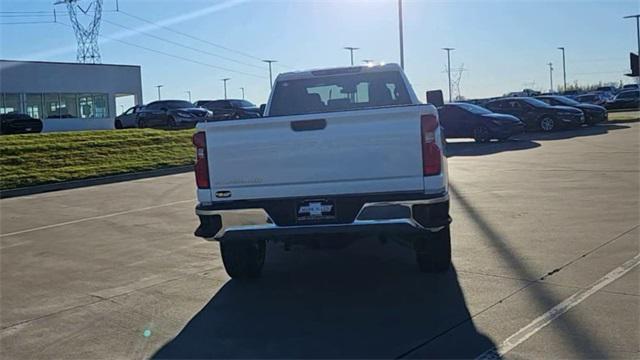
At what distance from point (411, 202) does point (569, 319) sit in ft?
4.72

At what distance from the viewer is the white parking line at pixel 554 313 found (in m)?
4.18

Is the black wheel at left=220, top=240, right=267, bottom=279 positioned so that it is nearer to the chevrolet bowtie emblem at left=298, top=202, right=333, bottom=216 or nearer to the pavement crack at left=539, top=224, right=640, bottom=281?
the chevrolet bowtie emblem at left=298, top=202, right=333, bottom=216

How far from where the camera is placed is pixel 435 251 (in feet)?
19.5

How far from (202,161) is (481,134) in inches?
726

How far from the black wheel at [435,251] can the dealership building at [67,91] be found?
42.3 metres

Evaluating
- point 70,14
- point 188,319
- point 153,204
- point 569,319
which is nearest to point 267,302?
point 188,319

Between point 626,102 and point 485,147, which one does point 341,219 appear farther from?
point 626,102

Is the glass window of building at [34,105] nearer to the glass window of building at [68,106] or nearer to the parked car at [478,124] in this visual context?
the glass window of building at [68,106]

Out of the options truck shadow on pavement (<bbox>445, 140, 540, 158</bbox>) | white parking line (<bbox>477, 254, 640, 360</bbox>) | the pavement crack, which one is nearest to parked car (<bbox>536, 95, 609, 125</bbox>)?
truck shadow on pavement (<bbox>445, 140, 540, 158</bbox>)

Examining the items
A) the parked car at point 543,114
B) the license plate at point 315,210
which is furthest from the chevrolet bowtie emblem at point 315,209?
the parked car at point 543,114

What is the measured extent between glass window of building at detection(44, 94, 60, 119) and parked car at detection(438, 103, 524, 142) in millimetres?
31570

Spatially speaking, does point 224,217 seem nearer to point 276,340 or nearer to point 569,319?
point 276,340

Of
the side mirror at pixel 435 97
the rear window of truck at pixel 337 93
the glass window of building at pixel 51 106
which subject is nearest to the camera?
the rear window of truck at pixel 337 93

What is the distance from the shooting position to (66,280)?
677cm
